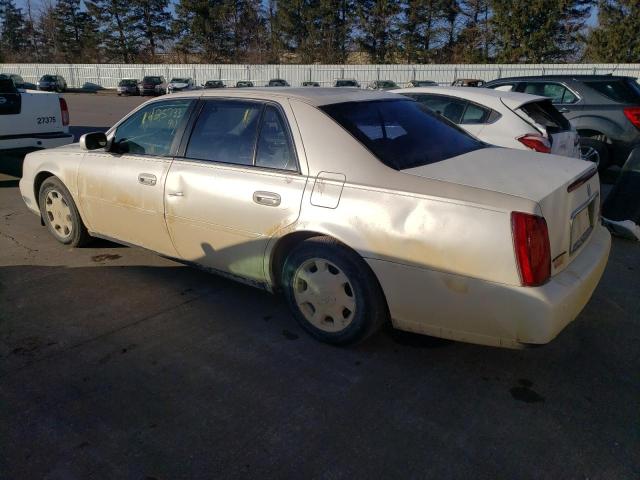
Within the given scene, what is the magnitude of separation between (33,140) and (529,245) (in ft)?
24.8

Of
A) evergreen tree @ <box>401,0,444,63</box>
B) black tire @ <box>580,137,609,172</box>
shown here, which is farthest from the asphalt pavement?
evergreen tree @ <box>401,0,444,63</box>

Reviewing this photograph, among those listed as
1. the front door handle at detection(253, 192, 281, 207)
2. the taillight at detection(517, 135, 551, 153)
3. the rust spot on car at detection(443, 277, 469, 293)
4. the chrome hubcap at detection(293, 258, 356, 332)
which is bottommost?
the chrome hubcap at detection(293, 258, 356, 332)

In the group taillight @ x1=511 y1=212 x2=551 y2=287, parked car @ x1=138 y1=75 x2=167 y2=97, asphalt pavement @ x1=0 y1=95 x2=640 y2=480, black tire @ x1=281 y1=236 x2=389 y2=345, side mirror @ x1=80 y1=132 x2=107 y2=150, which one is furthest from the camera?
parked car @ x1=138 y1=75 x2=167 y2=97

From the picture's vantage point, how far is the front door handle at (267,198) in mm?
3254

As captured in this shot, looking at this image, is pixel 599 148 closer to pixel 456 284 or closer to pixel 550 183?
pixel 550 183

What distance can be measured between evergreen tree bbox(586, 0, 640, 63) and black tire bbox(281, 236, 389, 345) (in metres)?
46.5

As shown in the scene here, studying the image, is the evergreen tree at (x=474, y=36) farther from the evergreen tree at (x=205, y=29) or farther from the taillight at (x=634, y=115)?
the taillight at (x=634, y=115)

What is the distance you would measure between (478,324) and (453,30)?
175 ft

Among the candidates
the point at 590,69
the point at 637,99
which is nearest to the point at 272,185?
the point at 637,99

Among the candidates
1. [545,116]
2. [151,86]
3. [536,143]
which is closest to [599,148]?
[545,116]

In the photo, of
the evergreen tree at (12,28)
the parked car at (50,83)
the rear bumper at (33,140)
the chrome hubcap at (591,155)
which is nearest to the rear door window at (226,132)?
the rear bumper at (33,140)

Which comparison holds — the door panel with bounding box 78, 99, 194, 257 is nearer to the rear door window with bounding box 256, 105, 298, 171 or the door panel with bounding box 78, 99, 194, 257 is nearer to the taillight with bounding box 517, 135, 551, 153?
the rear door window with bounding box 256, 105, 298, 171

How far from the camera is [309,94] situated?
3.56 metres

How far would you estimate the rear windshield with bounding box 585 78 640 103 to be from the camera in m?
7.88
